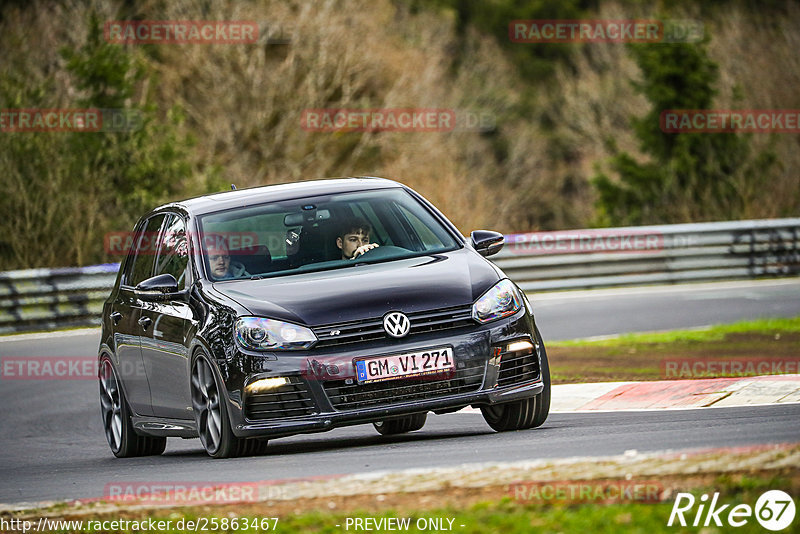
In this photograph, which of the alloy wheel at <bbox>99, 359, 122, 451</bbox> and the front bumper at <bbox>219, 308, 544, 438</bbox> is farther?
the alloy wheel at <bbox>99, 359, 122, 451</bbox>

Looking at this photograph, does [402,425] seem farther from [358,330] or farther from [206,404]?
[358,330]

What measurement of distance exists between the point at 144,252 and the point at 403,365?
121 inches

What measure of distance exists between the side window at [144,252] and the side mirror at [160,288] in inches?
32.1

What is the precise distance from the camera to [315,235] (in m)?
9.67

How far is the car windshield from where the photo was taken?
31.1 ft

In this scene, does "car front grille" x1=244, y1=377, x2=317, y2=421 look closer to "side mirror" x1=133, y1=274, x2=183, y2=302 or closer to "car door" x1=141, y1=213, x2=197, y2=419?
"car door" x1=141, y1=213, x2=197, y2=419

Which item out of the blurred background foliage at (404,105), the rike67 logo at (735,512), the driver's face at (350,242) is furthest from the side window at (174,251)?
the blurred background foliage at (404,105)

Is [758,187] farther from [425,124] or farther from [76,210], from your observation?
[425,124]

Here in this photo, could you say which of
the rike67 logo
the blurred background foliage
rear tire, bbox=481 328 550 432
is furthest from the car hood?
the blurred background foliage

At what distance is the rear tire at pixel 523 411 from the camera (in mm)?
9227

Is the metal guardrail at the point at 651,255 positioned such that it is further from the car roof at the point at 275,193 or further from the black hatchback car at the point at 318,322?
the black hatchback car at the point at 318,322

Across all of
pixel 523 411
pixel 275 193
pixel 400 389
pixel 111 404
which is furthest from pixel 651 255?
pixel 400 389

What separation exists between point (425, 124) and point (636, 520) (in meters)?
44.4

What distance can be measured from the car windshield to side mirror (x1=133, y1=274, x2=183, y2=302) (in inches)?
10.1
